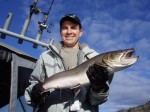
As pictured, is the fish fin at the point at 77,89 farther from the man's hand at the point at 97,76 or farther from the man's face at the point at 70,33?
the man's face at the point at 70,33

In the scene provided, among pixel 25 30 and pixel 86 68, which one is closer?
pixel 86 68

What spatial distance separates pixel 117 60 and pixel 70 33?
50.6 inches

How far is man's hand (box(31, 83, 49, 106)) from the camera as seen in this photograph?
5875 millimetres

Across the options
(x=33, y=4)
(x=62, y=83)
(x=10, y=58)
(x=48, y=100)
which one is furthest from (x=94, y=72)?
(x=33, y=4)

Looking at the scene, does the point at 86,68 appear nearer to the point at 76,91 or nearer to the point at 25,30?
the point at 76,91

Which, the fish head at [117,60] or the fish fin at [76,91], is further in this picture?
the fish fin at [76,91]

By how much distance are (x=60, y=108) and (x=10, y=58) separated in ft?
7.39

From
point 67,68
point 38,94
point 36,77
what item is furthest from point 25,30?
point 38,94

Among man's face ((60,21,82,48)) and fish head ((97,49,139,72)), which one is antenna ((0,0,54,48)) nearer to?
man's face ((60,21,82,48))

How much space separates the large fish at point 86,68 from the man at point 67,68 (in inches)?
5.3

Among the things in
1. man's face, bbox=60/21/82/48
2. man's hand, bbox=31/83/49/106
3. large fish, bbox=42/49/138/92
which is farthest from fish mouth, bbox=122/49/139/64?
man's hand, bbox=31/83/49/106

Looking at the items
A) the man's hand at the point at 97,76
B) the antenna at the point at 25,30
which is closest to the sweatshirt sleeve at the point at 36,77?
the man's hand at the point at 97,76

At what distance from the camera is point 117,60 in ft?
17.8

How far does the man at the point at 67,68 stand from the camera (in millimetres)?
5711
